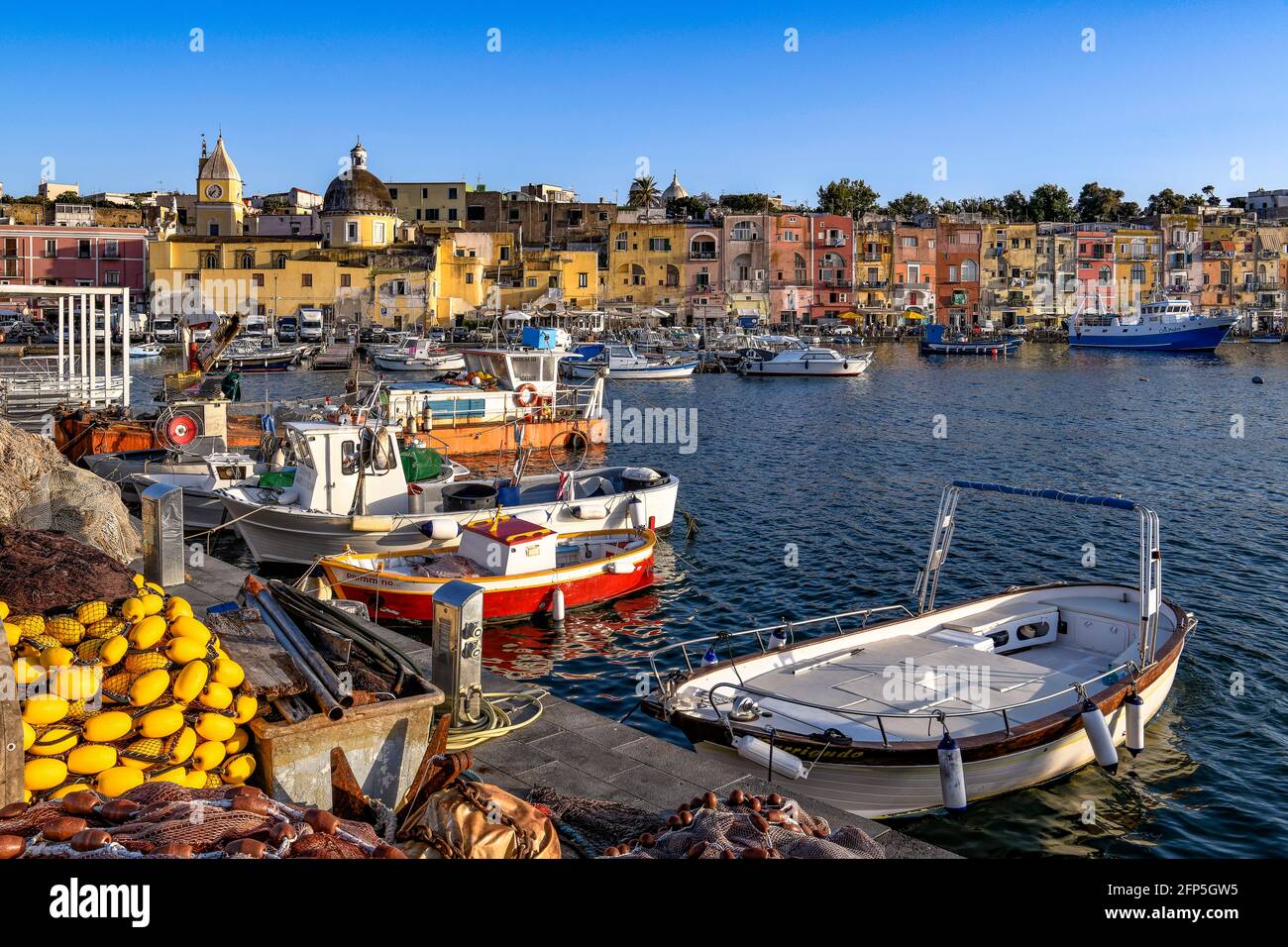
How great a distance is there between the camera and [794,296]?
313ft

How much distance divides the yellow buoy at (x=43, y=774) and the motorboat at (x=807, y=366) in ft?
204

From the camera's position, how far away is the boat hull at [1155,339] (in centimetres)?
8406

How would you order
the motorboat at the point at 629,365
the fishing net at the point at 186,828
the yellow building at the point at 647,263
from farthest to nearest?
the yellow building at the point at 647,263, the motorboat at the point at 629,365, the fishing net at the point at 186,828

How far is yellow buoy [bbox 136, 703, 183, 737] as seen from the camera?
22.2 feet

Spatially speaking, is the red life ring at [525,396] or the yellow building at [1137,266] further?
the yellow building at [1137,266]

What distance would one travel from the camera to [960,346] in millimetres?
84500

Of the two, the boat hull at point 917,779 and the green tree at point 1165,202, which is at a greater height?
the green tree at point 1165,202

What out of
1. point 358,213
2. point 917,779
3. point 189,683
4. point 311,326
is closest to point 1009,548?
point 917,779

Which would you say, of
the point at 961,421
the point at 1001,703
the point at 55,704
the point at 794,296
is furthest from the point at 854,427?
the point at 794,296

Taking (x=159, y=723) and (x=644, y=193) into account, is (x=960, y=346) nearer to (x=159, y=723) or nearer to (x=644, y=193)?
(x=644, y=193)

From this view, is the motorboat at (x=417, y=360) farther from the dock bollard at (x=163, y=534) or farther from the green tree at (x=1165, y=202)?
the green tree at (x=1165, y=202)

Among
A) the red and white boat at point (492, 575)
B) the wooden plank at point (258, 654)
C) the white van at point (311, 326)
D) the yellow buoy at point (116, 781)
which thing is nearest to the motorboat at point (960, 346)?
the white van at point (311, 326)

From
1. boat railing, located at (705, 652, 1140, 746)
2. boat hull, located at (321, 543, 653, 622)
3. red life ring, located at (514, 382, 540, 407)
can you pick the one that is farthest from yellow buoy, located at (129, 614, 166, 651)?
red life ring, located at (514, 382, 540, 407)
